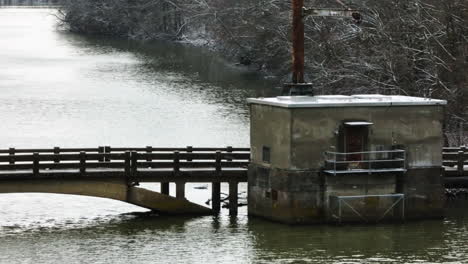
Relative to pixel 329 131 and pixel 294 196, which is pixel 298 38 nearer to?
pixel 329 131

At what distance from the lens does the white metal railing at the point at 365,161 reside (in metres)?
39.7

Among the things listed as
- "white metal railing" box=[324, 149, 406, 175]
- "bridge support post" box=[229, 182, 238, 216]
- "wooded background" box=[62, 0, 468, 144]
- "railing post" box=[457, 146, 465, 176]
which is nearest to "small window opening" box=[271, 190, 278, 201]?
"white metal railing" box=[324, 149, 406, 175]

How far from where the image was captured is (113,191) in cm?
4072

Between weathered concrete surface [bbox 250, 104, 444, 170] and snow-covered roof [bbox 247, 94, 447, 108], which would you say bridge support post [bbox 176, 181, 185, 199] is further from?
snow-covered roof [bbox 247, 94, 447, 108]

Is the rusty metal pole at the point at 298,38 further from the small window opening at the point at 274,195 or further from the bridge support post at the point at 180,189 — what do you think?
the bridge support post at the point at 180,189

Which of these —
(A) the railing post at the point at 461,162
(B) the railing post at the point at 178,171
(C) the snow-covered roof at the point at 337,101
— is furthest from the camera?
(A) the railing post at the point at 461,162

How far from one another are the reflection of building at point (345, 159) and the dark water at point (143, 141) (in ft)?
2.30

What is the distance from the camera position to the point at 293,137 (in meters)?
39.3

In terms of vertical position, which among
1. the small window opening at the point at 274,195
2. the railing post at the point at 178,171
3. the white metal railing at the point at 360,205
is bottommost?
the white metal railing at the point at 360,205

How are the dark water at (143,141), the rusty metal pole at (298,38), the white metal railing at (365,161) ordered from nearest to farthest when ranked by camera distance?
1. the dark water at (143,141)
2. the white metal railing at (365,161)
3. the rusty metal pole at (298,38)

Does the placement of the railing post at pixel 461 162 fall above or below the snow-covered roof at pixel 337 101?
below

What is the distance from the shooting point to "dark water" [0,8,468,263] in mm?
36719

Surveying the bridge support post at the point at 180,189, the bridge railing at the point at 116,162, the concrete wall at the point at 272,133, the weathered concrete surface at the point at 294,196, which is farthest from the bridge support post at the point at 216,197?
the weathered concrete surface at the point at 294,196

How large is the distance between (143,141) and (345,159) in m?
26.7
